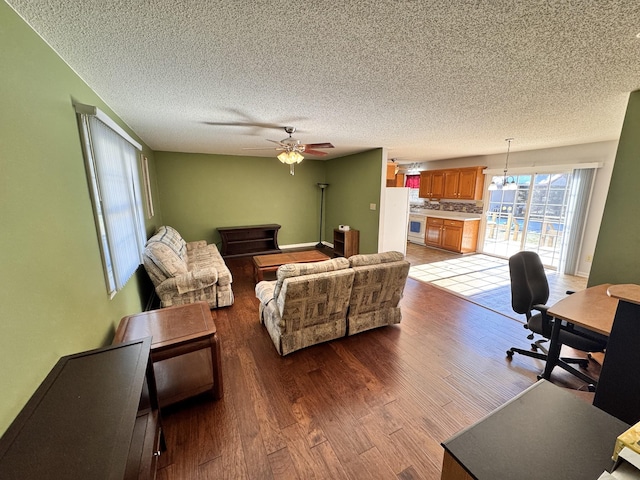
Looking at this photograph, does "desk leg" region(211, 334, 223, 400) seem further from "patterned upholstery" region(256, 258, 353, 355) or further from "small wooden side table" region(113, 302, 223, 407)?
"patterned upholstery" region(256, 258, 353, 355)

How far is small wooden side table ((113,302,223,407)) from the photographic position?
1.62 m

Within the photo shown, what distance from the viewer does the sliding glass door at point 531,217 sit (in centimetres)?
485

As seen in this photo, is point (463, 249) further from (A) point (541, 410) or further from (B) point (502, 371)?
(A) point (541, 410)

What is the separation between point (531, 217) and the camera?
209 inches

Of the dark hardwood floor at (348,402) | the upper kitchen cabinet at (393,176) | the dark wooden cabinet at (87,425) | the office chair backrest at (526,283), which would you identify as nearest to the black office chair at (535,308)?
the office chair backrest at (526,283)

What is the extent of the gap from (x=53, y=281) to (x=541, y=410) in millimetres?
2062

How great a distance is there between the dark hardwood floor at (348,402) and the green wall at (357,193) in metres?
2.47

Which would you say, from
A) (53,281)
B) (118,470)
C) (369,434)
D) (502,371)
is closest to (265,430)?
(369,434)

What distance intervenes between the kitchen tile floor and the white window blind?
416 cm

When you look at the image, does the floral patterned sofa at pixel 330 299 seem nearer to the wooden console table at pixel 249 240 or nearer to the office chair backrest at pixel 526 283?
the office chair backrest at pixel 526 283

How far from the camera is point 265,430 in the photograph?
163 centimetres

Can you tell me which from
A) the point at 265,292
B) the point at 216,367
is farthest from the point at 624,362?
the point at 265,292

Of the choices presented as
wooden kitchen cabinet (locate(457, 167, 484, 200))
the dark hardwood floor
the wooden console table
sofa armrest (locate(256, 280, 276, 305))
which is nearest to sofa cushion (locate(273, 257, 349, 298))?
sofa armrest (locate(256, 280, 276, 305))

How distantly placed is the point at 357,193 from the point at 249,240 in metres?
2.74
